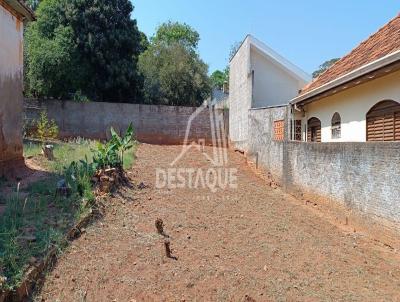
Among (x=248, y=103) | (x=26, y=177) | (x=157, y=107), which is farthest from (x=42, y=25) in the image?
(x=26, y=177)

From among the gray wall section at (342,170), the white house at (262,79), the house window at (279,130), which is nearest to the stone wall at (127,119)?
the white house at (262,79)

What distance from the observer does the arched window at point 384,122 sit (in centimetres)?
734

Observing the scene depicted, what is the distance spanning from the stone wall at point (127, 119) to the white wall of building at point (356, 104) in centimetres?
979

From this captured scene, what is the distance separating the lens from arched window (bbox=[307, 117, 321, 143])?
36.6ft

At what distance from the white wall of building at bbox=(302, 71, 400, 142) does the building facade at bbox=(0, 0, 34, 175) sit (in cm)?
754

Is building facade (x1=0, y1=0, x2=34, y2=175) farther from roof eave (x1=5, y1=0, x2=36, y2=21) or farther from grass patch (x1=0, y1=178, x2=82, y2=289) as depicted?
grass patch (x1=0, y1=178, x2=82, y2=289)

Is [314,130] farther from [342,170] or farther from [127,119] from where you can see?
[127,119]

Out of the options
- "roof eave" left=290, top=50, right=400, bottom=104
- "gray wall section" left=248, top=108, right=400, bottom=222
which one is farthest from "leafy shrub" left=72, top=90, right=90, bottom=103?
"roof eave" left=290, top=50, right=400, bottom=104

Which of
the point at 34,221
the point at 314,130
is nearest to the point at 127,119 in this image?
the point at 314,130

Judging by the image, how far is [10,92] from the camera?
8570mm

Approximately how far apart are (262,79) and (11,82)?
10317 millimetres

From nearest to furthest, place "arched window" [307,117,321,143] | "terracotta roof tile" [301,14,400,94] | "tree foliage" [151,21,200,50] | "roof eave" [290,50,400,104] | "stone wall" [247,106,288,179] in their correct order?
"roof eave" [290,50,400,104] < "terracotta roof tile" [301,14,400,94] < "arched window" [307,117,321,143] < "stone wall" [247,106,288,179] < "tree foliage" [151,21,200,50]

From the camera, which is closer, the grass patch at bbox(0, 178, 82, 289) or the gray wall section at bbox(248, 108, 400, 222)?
the grass patch at bbox(0, 178, 82, 289)

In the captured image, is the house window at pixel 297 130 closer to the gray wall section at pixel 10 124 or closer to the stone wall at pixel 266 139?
the stone wall at pixel 266 139
